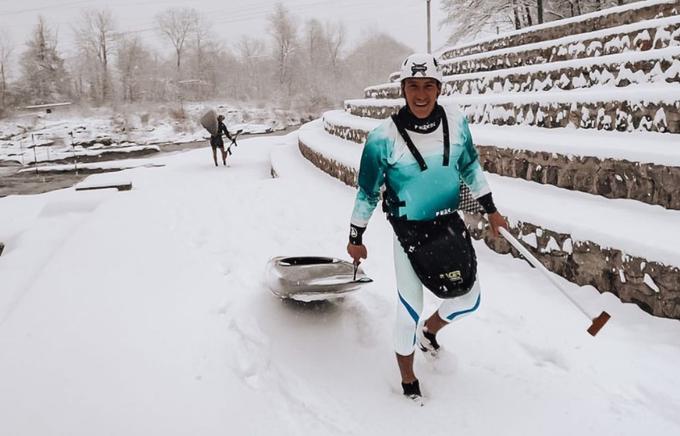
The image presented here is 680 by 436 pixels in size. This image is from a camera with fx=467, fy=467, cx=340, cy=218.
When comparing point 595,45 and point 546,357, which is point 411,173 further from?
point 595,45

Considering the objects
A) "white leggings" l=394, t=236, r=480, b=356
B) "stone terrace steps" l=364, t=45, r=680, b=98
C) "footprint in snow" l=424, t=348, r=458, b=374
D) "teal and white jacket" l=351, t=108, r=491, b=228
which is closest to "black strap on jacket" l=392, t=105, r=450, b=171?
"teal and white jacket" l=351, t=108, r=491, b=228

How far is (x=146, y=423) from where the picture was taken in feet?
8.23

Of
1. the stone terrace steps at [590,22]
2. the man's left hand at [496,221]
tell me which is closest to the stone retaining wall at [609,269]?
the man's left hand at [496,221]

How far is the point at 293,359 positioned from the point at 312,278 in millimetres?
628

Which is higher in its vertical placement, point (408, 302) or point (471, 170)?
point (471, 170)

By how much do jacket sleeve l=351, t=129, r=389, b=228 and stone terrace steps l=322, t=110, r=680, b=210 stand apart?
8.30ft

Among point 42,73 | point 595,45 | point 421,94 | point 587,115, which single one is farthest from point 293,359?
point 42,73

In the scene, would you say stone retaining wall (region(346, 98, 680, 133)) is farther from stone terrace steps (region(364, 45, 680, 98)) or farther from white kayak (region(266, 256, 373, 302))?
white kayak (region(266, 256, 373, 302))

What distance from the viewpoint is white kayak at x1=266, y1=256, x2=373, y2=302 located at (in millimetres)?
3221

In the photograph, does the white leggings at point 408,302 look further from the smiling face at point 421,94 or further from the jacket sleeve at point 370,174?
the smiling face at point 421,94

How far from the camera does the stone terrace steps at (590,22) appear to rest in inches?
266

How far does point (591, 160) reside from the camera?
4281mm

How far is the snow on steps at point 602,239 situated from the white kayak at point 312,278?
5.57 feet

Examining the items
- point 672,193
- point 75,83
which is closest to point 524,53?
point 672,193
